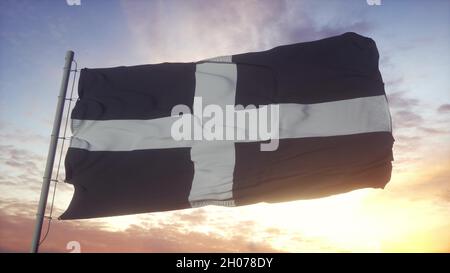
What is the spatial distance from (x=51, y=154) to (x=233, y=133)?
2.66 m

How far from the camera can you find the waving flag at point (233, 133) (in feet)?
22.3

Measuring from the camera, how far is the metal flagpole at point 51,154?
6.12 metres

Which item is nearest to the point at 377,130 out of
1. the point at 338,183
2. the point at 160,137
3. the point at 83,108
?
the point at 338,183

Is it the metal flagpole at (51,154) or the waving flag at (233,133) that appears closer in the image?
the metal flagpole at (51,154)

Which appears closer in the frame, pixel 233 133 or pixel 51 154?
pixel 51 154

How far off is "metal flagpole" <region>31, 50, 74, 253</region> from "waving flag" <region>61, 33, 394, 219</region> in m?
0.43

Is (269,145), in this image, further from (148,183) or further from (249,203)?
(148,183)

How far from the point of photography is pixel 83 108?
719 centimetres

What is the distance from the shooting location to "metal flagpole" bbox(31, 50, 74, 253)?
20.1ft

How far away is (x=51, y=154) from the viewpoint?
6.43m

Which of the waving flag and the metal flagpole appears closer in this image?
the metal flagpole

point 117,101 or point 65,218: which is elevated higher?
point 117,101

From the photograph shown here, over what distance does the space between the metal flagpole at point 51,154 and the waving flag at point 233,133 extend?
43 centimetres
